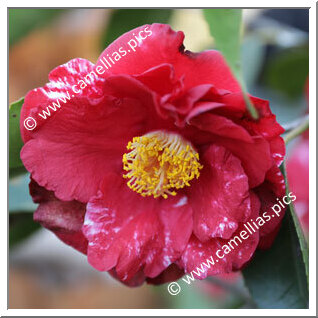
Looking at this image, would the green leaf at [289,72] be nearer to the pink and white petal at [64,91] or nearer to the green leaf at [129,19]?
the green leaf at [129,19]

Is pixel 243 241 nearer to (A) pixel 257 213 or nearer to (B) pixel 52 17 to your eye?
(A) pixel 257 213

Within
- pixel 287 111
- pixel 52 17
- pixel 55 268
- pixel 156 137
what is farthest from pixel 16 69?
pixel 156 137

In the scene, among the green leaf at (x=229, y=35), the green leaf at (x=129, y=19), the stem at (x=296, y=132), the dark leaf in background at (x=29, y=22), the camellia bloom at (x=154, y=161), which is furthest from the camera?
the dark leaf in background at (x=29, y=22)

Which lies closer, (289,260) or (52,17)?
(289,260)

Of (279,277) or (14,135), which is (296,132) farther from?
(14,135)

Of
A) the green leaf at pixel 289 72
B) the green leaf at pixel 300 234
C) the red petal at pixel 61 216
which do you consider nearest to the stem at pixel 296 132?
the green leaf at pixel 300 234

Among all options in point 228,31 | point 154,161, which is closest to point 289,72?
point 154,161
